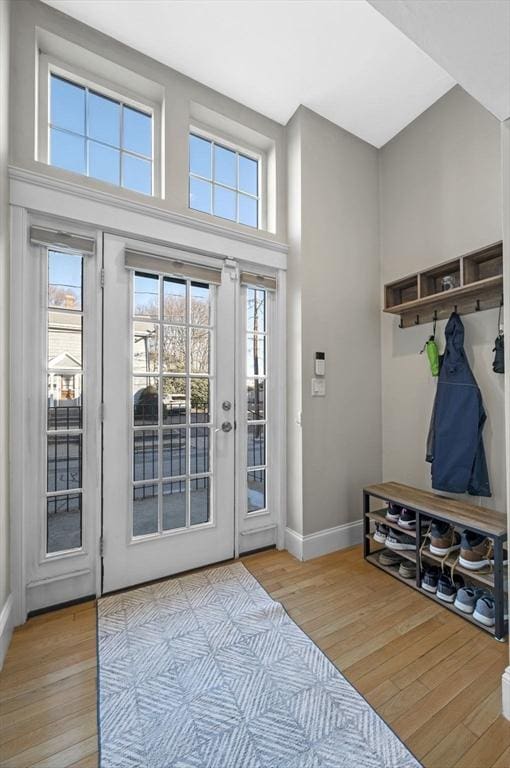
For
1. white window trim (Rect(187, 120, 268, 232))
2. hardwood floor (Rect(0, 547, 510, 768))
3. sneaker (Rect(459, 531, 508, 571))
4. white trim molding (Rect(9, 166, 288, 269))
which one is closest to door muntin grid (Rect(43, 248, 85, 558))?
white trim molding (Rect(9, 166, 288, 269))

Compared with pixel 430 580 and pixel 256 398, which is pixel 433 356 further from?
pixel 430 580

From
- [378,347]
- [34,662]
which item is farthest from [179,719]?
[378,347]

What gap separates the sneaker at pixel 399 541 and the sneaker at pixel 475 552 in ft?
1.15

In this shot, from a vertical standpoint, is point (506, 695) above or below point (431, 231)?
below

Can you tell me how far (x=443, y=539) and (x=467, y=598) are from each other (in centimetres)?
29

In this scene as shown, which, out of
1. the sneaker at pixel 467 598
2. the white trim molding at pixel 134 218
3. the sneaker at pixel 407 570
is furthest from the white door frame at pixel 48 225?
the sneaker at pixel 467 598

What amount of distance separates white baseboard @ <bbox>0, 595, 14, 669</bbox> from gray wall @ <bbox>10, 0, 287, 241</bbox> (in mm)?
2158

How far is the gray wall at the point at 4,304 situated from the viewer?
158 centimetres

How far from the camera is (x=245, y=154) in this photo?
2.63 metres

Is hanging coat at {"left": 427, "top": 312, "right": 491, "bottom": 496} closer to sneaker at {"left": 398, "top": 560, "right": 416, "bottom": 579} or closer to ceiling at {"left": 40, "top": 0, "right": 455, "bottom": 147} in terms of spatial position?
sneaker at {"left": 398, "top": 560, "right": 416, "bottom": 579}

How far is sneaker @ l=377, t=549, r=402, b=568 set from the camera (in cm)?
226

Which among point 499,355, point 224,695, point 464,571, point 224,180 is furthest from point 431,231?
point 224,695

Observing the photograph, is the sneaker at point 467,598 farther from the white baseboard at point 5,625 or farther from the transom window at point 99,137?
the transom window at point 99,137

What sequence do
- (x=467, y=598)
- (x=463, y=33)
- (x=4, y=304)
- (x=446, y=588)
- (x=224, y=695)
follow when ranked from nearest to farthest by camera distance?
(x=463, y=33)
(x=224, y=695)
(x=4, y=304)
(x=467, y=598)
(x=446, y=588)
